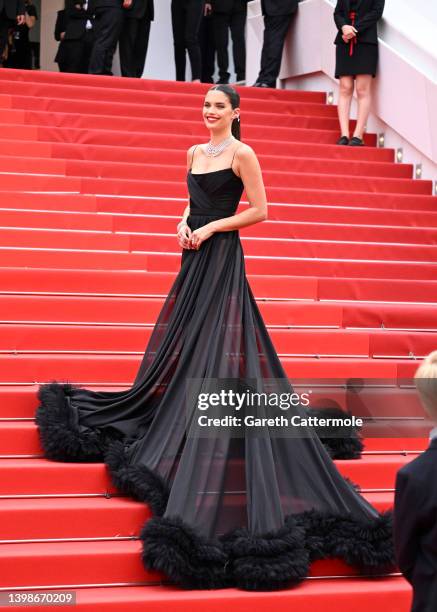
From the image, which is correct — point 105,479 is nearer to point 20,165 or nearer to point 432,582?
point 432,582

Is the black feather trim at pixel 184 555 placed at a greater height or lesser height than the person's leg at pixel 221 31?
lesser

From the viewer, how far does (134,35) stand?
10734 mm

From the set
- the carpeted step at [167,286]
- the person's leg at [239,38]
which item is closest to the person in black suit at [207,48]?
the person's leg at [239,38]

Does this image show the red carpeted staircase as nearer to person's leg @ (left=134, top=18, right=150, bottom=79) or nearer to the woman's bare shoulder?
person's leg @ (left=134, top=18, right=150, bottom=79)

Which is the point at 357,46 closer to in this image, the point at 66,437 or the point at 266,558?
the point at 66,437

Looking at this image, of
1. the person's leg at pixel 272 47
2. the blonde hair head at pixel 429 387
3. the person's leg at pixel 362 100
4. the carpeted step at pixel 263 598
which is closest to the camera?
the blonde hair head at pixel 429 387

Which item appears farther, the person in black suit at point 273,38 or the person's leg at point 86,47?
the person's leg at point 86,47

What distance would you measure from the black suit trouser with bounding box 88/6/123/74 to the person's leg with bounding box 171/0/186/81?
45.9 inches

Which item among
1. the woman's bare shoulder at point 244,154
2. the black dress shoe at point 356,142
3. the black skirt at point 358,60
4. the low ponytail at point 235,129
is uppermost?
the black skirt at point 358,60

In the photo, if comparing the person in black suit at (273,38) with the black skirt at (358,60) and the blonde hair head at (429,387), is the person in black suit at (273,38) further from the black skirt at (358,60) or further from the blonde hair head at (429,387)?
the blonde hair head at (429,387)

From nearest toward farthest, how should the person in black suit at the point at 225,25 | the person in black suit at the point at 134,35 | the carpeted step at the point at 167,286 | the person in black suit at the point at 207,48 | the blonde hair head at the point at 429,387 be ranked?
the blonde hair head at the point at 429,387, the carpeted step at the point at 167,286, the person in black suit at the point at 134,35, the person in black suit at the point at 225,25, the person in black suit at the point at 207,48

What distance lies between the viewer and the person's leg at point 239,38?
12.1 metres

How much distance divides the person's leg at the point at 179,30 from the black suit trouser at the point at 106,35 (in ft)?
3.82

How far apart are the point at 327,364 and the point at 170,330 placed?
142cm
